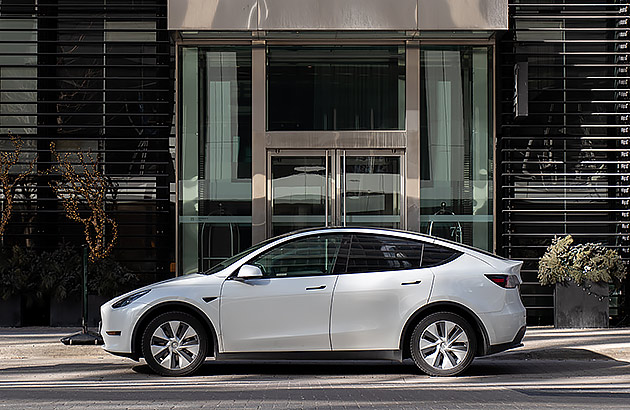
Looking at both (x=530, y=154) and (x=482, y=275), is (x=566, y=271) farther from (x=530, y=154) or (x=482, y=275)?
(x=482, y=275)

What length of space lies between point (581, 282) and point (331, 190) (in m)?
4.35

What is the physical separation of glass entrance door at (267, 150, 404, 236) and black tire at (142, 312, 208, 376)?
5.67 meters

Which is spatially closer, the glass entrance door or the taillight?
the taillight

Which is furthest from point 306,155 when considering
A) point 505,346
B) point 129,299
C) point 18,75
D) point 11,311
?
point 505,346

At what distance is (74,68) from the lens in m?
15.9

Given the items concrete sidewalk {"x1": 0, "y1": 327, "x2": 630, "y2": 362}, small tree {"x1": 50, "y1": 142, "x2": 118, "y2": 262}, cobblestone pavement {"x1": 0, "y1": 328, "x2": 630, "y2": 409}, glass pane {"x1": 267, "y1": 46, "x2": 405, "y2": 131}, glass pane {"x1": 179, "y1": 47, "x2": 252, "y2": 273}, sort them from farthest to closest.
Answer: glass pane {"x1": 267, "y1": 46, "x2": 405, "y2": 131}, glass pane {"x1": 179, "y1": 47, "x2": 252, "y2": 273}, small tree {"x1": 50, "y1": 142, "x2": 118, "y2": 262}, concrete sidewalk {"x1": 0, "y1": 327, "x2": 630, "y2": 362}, cobblestone pavement {"x1": 0, "y1": 328, "x2": 630, "y2": 409}

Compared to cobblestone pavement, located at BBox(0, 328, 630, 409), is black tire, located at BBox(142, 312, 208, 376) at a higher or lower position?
higher

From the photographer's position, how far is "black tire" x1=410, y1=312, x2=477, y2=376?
9.97 m

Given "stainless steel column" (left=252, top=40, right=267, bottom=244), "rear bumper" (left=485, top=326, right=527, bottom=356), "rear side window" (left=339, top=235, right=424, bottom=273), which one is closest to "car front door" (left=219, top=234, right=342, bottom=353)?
"rear side window" (left=339, top=235, right=424, bottom=273)

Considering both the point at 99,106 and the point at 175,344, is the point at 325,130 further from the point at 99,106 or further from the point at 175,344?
the point at 175,344

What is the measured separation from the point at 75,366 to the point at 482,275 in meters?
5.02

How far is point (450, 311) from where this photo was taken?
10.1 m

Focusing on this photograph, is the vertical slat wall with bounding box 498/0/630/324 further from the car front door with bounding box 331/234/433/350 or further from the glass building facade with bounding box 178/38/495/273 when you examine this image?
the car front door with bounding box 331/234/433/350

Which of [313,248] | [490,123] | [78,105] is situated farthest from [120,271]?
[490,123]
